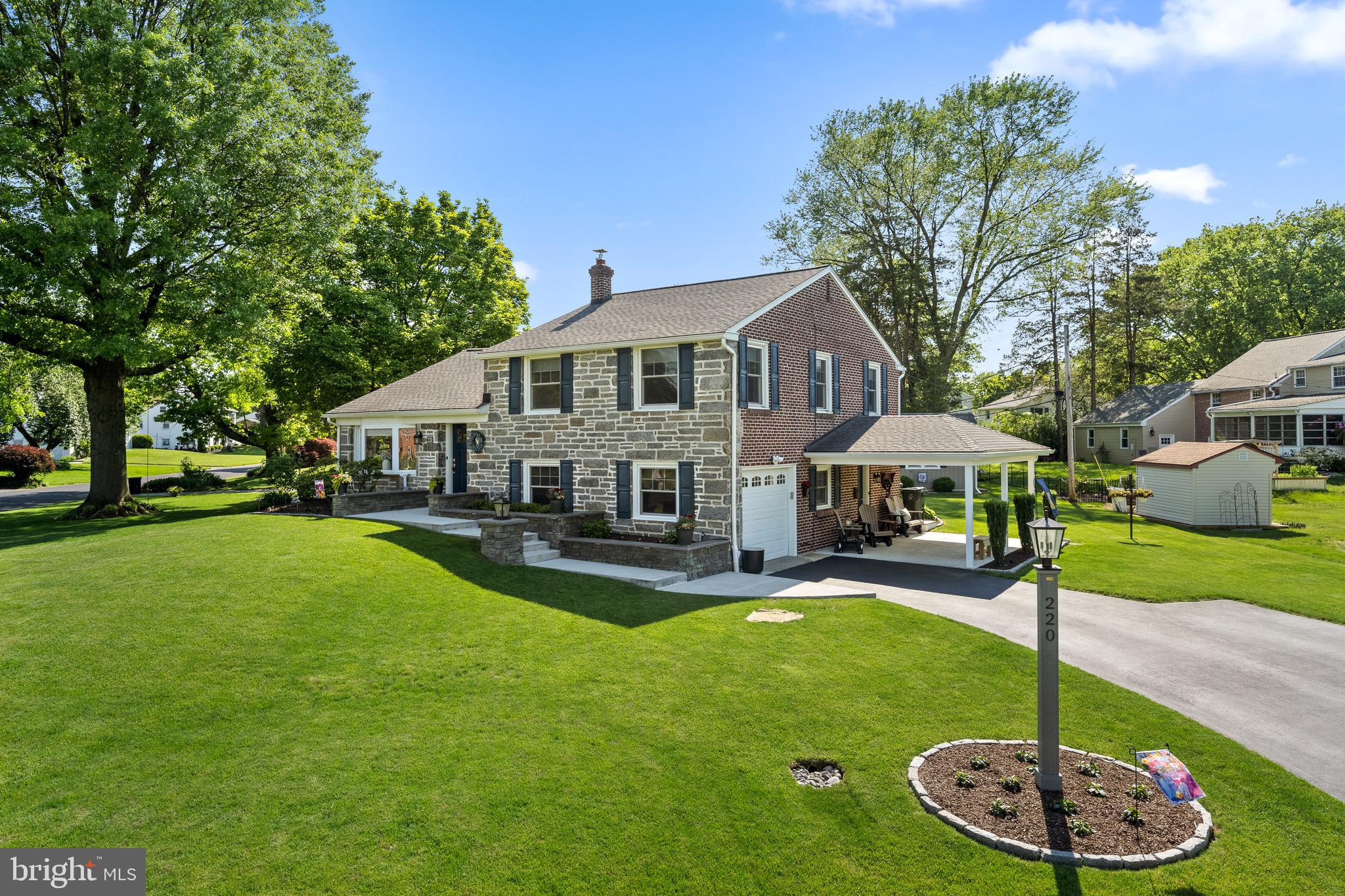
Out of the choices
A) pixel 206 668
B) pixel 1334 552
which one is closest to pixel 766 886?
pixel 206 668

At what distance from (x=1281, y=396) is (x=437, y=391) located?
47361mm

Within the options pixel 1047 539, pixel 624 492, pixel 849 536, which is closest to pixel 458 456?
pixel 624 492

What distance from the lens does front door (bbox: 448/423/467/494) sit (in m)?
20.6

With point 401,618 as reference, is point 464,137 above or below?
above

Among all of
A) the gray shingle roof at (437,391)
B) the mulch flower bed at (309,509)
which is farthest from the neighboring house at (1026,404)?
the mulch flower bed at (309,509)

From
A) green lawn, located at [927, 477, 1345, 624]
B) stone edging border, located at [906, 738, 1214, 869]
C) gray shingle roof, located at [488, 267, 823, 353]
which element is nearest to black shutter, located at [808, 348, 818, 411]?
gray shingle roof, located at [488, 267, 823, 353]

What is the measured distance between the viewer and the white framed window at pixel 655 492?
1548 cm

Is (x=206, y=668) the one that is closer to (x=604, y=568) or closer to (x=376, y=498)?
(x=604, y=568)

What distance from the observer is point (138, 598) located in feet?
31.9

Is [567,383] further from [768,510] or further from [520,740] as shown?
[520,740]

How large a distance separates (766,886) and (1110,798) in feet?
10.7

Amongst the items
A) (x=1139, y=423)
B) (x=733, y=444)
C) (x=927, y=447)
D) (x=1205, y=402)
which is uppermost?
(x=1205, y=402)

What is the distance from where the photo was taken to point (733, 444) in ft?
47.3

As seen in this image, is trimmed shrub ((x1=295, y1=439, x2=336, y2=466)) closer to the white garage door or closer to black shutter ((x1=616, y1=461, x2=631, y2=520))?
black shutter ((x1=616, y1=461, x2=631, y2=520))
